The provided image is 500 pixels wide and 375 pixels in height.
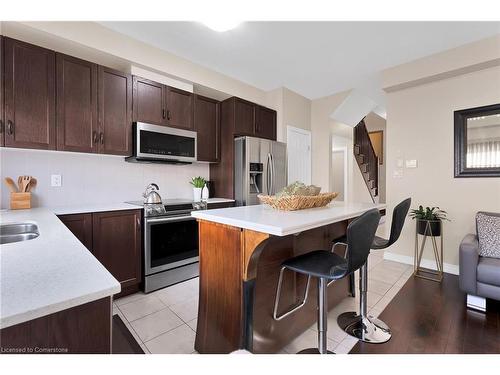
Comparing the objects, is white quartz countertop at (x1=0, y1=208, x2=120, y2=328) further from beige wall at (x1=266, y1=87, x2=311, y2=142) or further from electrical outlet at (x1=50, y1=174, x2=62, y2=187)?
beige wall at (x1=266, y1=87, x2=311, y2=142)

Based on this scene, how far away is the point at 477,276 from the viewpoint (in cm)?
204

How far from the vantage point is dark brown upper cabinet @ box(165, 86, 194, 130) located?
2.84 m

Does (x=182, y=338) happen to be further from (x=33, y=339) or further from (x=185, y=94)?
(x=185, y=94)

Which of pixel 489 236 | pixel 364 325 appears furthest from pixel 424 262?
pixel 364 325

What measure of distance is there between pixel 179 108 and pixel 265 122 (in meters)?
1.43

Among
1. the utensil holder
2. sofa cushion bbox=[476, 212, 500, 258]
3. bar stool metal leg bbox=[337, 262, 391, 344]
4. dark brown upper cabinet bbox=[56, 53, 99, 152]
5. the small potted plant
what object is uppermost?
dark brown upper cabinet bbox=[56, 53, 99, 152]

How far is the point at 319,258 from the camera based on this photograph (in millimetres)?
1406

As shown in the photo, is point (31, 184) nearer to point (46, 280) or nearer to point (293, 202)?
point (46, 280)

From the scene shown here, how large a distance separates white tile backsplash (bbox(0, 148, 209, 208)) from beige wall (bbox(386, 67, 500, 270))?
123 inches

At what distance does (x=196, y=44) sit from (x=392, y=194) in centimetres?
325

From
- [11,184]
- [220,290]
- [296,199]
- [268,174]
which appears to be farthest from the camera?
[268,174]

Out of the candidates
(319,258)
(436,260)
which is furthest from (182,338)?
(436,260)

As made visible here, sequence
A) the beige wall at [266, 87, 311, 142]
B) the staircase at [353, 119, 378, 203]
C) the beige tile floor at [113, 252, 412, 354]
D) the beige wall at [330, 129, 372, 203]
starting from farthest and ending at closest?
the beige wall at [330, 129, 372, 203], the staircase at [353, 119, 378, 203], the beige wall at [266, 87, 311, 142], the beige tile floor at [113, 252, 412, 354]

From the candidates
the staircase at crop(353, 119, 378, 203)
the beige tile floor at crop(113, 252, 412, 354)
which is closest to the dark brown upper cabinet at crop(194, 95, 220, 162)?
the beige tile floor at crop(113, 252, 412, 354)
